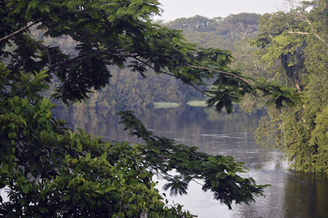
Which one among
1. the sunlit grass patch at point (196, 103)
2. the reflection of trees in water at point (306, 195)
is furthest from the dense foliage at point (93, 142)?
the sunlit grass patch at point (196, 103)

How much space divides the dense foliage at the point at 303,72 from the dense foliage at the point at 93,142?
18.2m

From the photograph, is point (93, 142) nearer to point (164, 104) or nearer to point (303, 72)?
point (303, 72)

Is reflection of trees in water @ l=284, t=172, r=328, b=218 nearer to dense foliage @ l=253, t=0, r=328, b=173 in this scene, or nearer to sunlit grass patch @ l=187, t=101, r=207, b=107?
dense foliage @ l=253, t=0, r=328, b=173

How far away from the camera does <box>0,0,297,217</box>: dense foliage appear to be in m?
5.16

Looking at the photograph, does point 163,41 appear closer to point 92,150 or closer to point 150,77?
point 92,150

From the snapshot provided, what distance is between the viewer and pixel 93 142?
6254mm

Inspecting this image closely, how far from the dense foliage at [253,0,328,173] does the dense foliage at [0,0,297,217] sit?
18.2 metres

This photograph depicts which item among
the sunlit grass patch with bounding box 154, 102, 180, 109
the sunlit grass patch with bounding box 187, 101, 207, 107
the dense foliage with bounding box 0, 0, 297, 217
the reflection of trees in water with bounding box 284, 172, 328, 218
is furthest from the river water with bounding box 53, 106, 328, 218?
the sunlit grass patch with bounding box 187, 101, 207, 107

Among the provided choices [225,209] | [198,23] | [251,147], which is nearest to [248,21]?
[198,23]

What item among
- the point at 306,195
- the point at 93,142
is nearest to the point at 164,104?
the point at 306,195

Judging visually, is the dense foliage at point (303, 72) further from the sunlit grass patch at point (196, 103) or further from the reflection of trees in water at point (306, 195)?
the sunlit grass patch at point (196, 103)

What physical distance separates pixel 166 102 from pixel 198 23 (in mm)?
37780

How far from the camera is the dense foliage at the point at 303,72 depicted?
26219mm

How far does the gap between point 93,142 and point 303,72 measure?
26.5 metres
